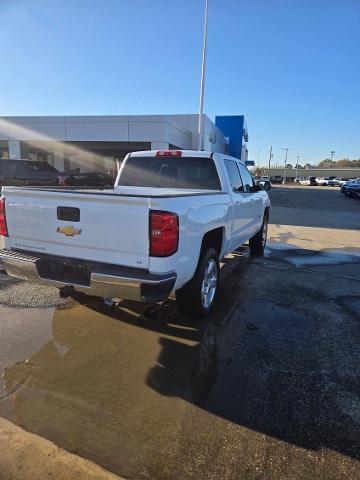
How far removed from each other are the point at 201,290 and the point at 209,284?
430 millimetres

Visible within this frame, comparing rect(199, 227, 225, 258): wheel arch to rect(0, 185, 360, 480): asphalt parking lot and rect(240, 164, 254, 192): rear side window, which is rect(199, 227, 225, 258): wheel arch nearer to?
rect(0, 185, 360, 480): asphalt parking lot

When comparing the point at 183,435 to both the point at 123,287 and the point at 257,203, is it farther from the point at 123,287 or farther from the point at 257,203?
the point at 257,203

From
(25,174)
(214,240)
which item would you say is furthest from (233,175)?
(25,174)

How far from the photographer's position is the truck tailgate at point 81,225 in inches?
126

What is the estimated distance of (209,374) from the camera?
326 centimetres

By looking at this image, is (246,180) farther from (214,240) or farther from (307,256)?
(307,256)

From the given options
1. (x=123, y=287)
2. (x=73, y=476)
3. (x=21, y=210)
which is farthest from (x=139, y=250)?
(x=73, y=476)

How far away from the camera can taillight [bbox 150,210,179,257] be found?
311 centimetres

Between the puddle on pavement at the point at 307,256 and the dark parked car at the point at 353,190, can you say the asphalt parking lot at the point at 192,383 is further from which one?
the dark parked car at the point at 353,190

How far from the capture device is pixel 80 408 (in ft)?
9.01

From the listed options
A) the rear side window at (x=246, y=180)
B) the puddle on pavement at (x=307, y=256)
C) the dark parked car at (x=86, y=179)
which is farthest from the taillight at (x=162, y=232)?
the dark parked car at (x=86, y=179)

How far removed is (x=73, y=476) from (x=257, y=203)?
5697 millimetres

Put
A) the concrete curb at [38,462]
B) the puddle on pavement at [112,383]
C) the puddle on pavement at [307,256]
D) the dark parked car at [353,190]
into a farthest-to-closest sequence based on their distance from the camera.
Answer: the dark parked car at [353,190], the puddle on pavement at [307,256], the puddle on pavement at [112,383], the concrete curb at [38,462]

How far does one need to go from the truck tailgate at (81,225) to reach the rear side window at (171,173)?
2.17 m
